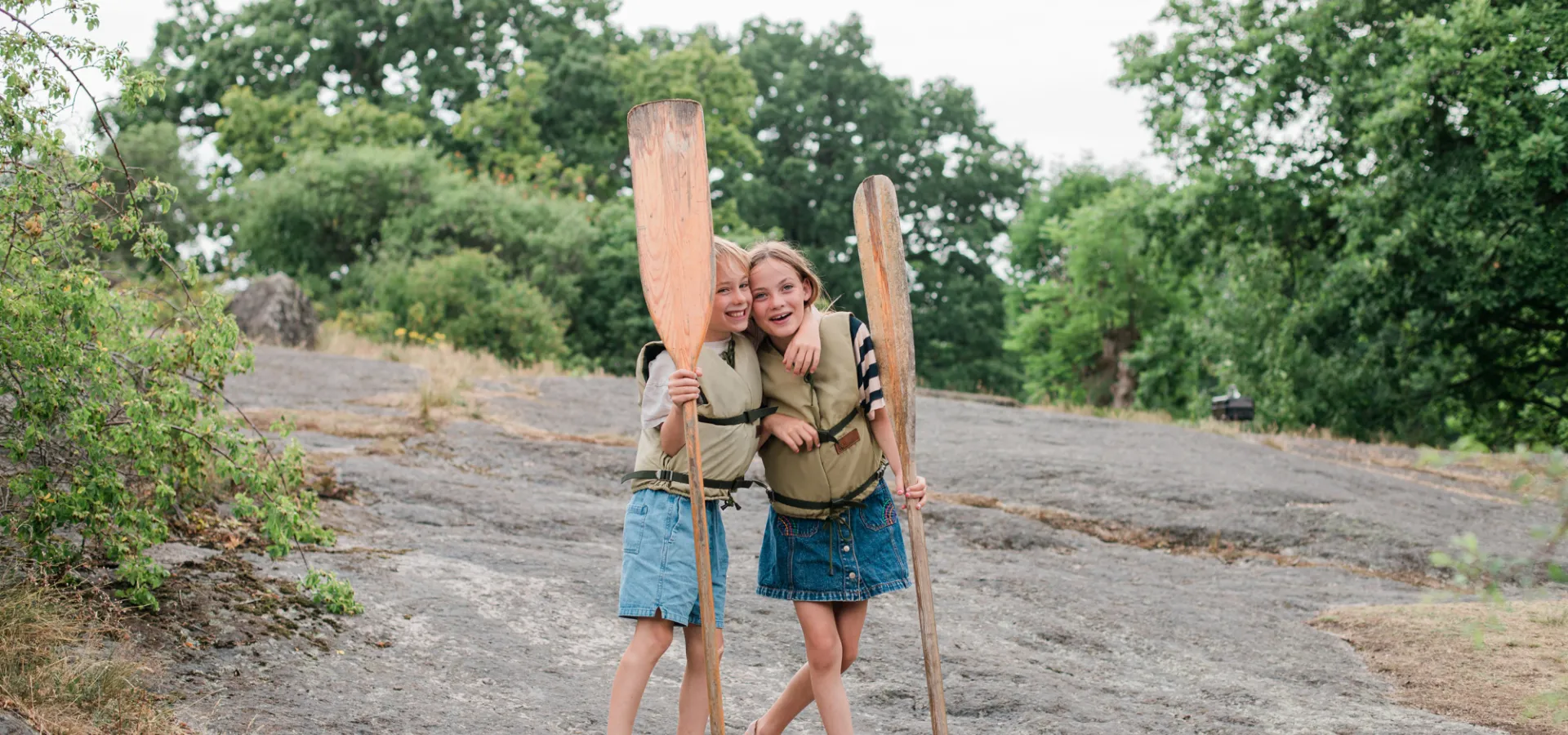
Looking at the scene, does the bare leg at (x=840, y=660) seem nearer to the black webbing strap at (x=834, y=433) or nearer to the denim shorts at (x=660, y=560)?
the denim shorts at (x=660, y=560)

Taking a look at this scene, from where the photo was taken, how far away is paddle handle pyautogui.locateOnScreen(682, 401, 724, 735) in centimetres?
344

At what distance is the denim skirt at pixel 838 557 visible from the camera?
3.81 metres

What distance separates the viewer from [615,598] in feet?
19.9

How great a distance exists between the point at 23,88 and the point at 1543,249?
15286mm

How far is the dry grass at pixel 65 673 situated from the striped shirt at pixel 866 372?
233 centimetres

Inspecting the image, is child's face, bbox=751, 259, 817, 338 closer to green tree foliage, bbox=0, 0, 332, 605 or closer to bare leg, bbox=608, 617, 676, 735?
bare leg, bbox=608, 617, 676, 735

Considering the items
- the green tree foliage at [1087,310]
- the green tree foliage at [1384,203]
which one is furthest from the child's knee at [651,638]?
the green tree foliage at [1087,310]

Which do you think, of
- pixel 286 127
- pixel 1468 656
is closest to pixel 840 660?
pixel 1468 656

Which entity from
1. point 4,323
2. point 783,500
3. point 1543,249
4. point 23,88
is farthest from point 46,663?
point 1543,249

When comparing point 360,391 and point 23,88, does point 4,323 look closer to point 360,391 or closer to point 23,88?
point 23,88

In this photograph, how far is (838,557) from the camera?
3.81 meters

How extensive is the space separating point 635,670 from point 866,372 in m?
1.15

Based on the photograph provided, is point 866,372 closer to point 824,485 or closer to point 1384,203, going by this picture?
point 824,485

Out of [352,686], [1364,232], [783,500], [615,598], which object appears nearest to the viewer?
[783,500]
